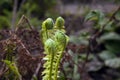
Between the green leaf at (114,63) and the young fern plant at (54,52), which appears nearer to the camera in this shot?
the young fern plant at (54,52)

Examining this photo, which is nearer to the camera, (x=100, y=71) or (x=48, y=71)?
(x=48, y=71)

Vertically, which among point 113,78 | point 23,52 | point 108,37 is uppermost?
point 23,52

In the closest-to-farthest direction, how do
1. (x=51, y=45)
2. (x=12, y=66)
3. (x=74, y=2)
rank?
1. (x=51, y=45)
2. (x=12, y=66)
3. (x=74, y=2)

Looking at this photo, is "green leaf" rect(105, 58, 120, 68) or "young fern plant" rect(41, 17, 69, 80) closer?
"young fern plant" rect(41, 17, 69, 80)

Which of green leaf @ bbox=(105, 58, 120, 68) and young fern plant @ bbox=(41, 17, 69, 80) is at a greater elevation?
young fern plant @ bbox=(41, 17, 69, 80)

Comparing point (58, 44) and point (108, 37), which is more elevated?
point (58, 44)

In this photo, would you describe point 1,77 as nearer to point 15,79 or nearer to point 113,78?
point 15,79

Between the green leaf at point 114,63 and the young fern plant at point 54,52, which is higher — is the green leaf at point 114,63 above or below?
below

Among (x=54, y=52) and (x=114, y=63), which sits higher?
(x=54, y=52)

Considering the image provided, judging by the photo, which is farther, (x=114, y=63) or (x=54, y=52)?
(x=114, y=63)

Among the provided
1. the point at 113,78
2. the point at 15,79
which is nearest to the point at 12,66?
the point at 15,79

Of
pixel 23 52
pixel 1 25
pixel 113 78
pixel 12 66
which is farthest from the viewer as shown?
pixel 1 25
